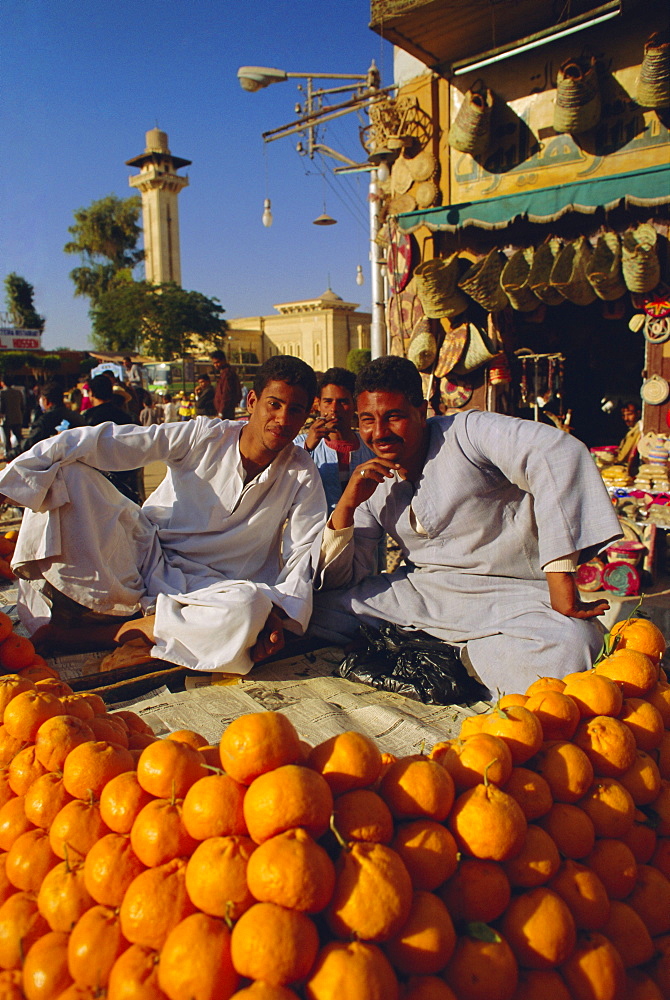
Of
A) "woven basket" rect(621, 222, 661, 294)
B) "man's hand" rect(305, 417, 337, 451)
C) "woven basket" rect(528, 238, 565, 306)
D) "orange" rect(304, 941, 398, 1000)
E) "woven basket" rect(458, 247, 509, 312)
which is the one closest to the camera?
"orange" rect(304, 941, 398, 1000)

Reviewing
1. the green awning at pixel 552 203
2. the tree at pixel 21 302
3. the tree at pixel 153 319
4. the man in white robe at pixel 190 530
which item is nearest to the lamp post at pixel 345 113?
the green awning at pixel 552 203

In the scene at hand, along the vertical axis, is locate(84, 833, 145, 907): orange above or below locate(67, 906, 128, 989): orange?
above

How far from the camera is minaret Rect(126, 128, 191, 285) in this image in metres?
47.1

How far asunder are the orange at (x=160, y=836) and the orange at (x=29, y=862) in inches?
7.9

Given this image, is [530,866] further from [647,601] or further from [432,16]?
[432,16]

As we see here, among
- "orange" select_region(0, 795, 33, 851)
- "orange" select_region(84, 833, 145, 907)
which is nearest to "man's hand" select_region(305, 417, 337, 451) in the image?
"orange" select_region(0, 795, 33, 851)

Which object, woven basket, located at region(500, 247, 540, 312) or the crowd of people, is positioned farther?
woven basket, located at region(500, 247, 540, 312)

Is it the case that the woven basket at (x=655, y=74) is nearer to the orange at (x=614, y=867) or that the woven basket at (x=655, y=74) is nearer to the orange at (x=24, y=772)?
the orange at (x=614, y=867)

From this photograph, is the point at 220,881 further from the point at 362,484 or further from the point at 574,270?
the point at 574,270

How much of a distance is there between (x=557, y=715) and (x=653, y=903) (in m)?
0.38

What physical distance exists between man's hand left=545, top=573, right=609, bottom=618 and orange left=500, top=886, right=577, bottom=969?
1.27 m

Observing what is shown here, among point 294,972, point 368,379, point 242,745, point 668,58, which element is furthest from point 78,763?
point 668,58

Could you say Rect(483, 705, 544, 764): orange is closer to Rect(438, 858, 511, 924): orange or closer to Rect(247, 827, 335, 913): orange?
Rect(438, 858, 511, 924): orange

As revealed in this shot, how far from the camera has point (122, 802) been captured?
4.10 ft
